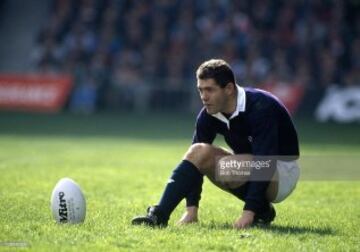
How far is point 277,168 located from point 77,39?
20796 mm

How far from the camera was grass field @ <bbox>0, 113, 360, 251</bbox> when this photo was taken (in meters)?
6.46

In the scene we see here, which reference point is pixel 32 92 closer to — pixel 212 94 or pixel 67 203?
pixel 67 203

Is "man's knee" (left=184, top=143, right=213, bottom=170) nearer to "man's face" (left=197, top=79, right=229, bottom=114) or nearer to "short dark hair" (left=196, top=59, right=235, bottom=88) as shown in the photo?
"man's face" (left=197, top=79, right=229, bottom=114)

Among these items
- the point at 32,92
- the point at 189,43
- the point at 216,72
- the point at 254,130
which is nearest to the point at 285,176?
the point at 254,130

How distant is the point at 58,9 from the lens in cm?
2934

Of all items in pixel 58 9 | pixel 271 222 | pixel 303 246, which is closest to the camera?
pixel 303 246

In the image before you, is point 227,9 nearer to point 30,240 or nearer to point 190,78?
point 190,78

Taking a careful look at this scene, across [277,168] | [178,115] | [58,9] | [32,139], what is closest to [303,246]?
[277,168]

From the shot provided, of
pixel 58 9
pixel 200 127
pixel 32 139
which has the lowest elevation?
pixel 32 139

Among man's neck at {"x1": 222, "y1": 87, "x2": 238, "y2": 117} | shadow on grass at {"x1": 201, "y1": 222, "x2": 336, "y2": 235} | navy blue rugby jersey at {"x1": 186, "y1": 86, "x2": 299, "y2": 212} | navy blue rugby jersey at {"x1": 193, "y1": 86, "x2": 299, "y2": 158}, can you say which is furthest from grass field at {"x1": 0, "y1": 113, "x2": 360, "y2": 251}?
man's neck at {"x1": 222, "y1": 87, "x2": 238, "y2": 117}

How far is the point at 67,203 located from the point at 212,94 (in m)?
1.58

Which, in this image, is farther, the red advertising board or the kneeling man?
the red advertising board

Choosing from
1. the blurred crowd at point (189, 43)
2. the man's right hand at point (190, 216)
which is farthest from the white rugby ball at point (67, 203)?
the blurred crowd at point (189, 43)

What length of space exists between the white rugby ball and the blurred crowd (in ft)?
56.3
